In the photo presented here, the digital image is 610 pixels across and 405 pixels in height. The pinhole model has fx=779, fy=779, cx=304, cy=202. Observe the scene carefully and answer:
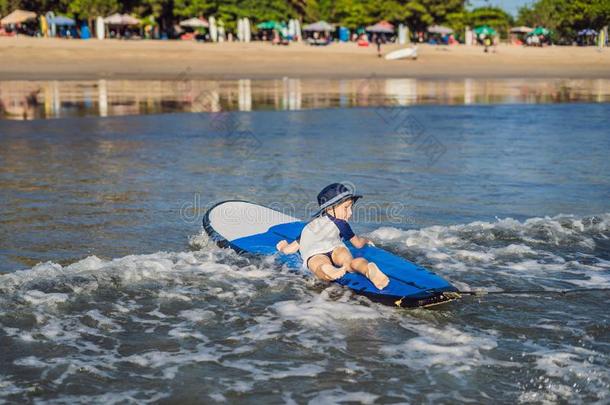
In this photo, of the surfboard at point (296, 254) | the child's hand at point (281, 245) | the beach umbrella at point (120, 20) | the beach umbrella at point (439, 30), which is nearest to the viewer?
the surfboard at point (296, 254)

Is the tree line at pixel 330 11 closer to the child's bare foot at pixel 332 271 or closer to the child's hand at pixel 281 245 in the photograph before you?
the child's hand at pixel 281 245

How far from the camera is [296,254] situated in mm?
7496

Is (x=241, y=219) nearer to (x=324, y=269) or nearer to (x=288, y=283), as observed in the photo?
(x=288, y=283)

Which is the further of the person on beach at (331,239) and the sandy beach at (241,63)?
→ the sandy beach at (241,63)

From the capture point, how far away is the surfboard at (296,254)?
627 centimetres

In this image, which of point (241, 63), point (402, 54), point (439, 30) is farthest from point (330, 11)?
point (241, 63)

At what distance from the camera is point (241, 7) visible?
2758 inches

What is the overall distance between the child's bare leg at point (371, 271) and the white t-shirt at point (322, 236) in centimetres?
37

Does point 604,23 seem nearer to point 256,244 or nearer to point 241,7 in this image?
point 241,7

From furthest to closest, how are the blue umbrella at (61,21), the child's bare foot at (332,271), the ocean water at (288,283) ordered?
1. the blue umbrella at (61,21)
2. the child's bare foot at (332,271)
3. the ocean water at (288,283)

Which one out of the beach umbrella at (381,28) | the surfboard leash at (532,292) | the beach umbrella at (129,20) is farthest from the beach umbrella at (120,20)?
the surfboard leash at (532,292)

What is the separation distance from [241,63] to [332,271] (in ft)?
132

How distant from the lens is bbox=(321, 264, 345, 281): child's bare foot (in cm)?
672

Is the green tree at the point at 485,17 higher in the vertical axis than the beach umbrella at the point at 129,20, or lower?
higher
